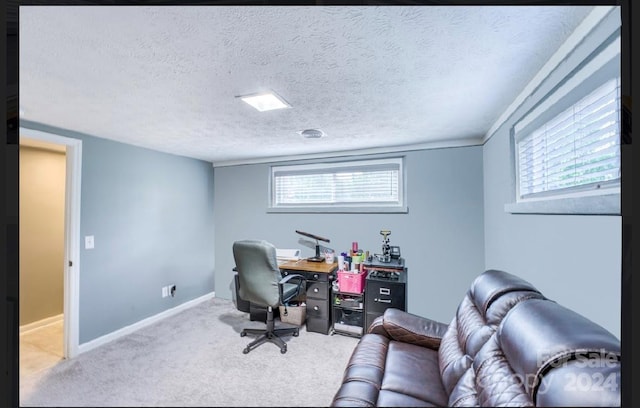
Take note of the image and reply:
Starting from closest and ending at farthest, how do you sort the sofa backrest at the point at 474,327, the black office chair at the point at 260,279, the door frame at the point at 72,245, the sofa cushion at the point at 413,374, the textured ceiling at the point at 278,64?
1. the textured ceiling at the point at 278,64
2. the sofa backrest at the point at 474,327
3. the sofa cushion at the point at 413,374
4. the door frame at the point at 72,245
5. the black office chair at the point at 260,279

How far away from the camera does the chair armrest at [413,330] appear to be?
1427 millimetres

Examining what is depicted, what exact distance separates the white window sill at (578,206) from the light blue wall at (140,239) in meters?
2.29

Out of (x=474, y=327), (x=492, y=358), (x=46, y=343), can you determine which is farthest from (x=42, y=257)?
(x=474, y=327)

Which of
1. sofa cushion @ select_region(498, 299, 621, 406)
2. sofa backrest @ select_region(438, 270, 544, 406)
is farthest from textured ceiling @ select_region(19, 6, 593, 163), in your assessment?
sofa backrest @ select_region(438, 270, 544, 406)

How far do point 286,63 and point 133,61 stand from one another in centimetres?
69

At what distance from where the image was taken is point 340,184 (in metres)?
2.30

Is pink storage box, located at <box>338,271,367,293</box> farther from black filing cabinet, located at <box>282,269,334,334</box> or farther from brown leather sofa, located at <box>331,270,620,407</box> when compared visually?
brown leather sofa, located at <box>331,270,620,407</box>

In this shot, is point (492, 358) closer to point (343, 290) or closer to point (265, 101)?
point (343, 290)

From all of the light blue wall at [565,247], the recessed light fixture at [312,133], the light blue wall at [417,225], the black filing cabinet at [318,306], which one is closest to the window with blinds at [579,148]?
the light blue wall at [565,247]

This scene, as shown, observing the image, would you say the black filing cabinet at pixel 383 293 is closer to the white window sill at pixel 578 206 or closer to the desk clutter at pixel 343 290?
the desk clutter at pixel 343 290

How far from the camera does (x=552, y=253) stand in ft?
3.43

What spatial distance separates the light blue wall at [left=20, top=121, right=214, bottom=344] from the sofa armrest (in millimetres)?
1562

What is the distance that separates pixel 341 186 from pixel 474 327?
1.56 metres
